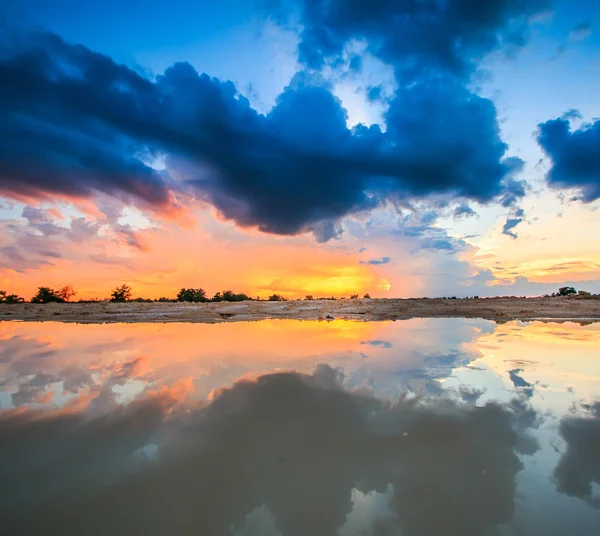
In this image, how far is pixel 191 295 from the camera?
3553 centimetres

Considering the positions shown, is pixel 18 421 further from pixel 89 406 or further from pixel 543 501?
pixel 543 501

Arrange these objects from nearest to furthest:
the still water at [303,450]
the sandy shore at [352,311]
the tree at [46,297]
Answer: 1. the still water at [303,450]
2. the sandy shore at [352,311]
3. the tree at [46,297]

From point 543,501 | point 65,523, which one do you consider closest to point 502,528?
point 543,501

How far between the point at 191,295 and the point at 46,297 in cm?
1714

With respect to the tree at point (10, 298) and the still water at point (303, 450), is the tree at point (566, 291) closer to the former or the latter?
the still water at point (303, 450)

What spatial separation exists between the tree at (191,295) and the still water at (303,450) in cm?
3043

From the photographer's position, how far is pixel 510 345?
7406mm

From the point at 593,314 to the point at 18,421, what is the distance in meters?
23.5

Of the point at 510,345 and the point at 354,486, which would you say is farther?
the point at 510,345

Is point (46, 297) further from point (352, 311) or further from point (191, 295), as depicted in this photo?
point (352, 311)

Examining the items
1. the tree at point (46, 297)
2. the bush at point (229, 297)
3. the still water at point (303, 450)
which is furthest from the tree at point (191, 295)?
the still water at point (303, 450)

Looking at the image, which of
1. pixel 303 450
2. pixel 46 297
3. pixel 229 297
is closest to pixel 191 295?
pixel 229 297

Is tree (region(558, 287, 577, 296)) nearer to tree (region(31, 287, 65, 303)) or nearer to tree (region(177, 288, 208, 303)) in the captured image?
tree (region(177, 288, 208, 303))

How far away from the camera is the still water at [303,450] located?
6.06ft
